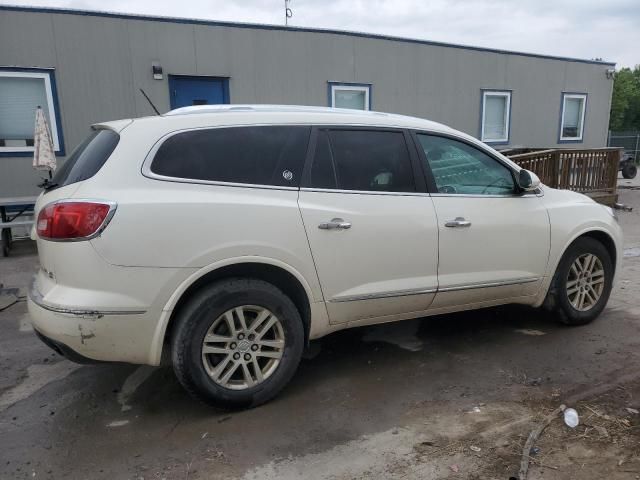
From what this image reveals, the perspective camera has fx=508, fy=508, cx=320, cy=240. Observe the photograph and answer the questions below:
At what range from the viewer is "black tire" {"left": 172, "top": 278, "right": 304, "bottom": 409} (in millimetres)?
2883

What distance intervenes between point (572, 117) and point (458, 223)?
13.5 metres

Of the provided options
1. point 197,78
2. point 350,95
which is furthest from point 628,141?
point 197,78

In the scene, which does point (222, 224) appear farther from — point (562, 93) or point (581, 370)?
point (562, 93)

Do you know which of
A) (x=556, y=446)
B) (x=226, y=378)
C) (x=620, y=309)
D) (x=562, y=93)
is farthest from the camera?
(x=562, y=93)

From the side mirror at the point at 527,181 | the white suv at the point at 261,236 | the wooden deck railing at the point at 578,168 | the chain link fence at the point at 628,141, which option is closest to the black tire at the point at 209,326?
the white suv at the point at 261,236

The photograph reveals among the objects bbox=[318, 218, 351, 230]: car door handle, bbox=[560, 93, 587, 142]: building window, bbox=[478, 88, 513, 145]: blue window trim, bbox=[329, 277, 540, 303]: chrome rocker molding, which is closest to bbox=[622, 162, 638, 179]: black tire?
bbox=[560, 93, 587, 142]: building window

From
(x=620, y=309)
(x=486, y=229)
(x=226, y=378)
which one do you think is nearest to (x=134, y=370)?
(x=226, y=378)

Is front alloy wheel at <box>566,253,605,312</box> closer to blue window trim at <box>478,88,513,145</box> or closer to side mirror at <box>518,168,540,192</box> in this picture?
side mirror at <box>518,168,540,192</box>

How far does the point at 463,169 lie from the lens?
3.84 metres

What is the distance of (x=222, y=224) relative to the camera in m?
2.88

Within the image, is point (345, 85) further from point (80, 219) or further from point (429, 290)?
point (80, 219)

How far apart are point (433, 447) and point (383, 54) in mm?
9650

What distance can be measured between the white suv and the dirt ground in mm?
375

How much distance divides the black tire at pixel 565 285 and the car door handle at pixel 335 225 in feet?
6.94
